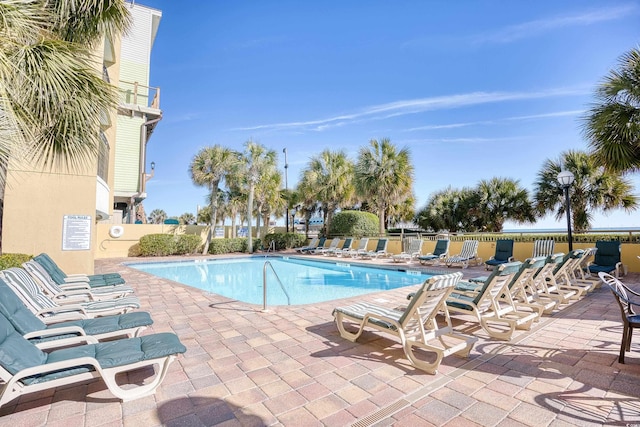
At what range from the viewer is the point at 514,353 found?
363 centimetres

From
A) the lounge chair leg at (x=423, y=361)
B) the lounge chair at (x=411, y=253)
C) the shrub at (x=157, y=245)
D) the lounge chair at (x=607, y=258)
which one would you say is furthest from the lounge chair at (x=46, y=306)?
the shrub at (x=157, y=245)

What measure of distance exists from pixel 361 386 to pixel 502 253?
10723 mm

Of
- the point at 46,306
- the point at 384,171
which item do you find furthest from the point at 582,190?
the point at 46,306

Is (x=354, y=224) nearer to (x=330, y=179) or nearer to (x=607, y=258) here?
(x=330, y=179)

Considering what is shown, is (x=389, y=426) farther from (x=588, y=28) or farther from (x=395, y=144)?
(x=395, y=144)

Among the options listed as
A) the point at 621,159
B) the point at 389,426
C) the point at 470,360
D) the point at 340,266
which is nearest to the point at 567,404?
the point at 470,360

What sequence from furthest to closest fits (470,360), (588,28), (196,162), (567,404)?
(196,162) → (588,28) → (470,360) → (567,404)

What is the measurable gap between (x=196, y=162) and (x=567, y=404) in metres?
Answer: 20.6

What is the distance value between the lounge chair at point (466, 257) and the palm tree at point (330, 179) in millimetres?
9485

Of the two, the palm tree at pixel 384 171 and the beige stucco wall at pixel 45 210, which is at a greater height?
the palm tree at pixel 384 171

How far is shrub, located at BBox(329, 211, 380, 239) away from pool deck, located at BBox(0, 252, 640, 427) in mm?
15833

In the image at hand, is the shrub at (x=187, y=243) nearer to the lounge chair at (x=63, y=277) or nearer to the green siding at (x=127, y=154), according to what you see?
the green siding at (x=127, y=154)

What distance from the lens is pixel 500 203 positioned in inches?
790

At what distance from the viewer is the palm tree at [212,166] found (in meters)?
19.7
